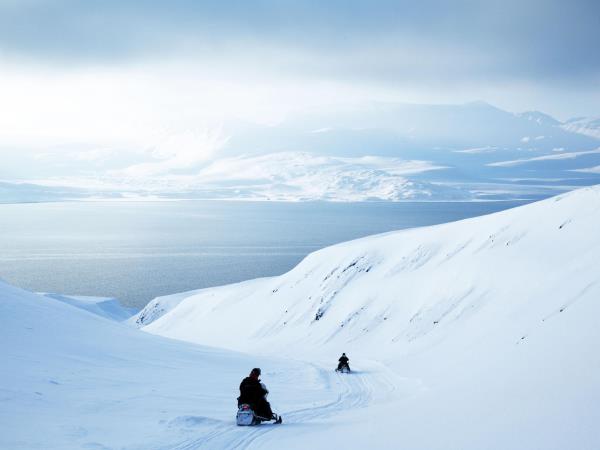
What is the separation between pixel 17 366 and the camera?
15906 millimetres

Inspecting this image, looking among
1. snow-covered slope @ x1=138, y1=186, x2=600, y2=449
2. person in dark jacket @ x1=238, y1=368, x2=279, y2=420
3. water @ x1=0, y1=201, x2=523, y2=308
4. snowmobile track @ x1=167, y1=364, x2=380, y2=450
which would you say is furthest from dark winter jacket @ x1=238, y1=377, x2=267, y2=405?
water @ x1=0, y1=201, x2=523, y2=308

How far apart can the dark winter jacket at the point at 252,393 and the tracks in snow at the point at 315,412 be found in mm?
599

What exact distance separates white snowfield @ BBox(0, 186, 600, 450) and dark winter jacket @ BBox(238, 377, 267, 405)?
0.71m

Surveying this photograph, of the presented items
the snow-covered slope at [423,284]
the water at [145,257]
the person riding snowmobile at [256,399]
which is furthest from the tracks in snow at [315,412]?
the water at [145,257]

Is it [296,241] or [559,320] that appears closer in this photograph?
[559,320]

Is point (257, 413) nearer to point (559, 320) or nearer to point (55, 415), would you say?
point (55, 415)

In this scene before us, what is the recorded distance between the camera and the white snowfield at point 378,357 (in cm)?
1045

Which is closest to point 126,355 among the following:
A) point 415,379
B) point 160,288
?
point 415,379

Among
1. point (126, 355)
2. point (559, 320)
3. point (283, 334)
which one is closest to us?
point (559, 320)

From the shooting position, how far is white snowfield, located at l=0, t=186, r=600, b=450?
10445 mm

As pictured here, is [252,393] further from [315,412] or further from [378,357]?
[378,357]

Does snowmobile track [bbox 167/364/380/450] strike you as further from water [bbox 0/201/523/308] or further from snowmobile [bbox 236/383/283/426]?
water [bbox 0/201/523/308]

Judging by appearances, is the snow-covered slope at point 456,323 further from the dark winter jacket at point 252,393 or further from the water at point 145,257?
the water at point 145,257

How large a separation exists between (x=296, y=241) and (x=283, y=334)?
116 meters
